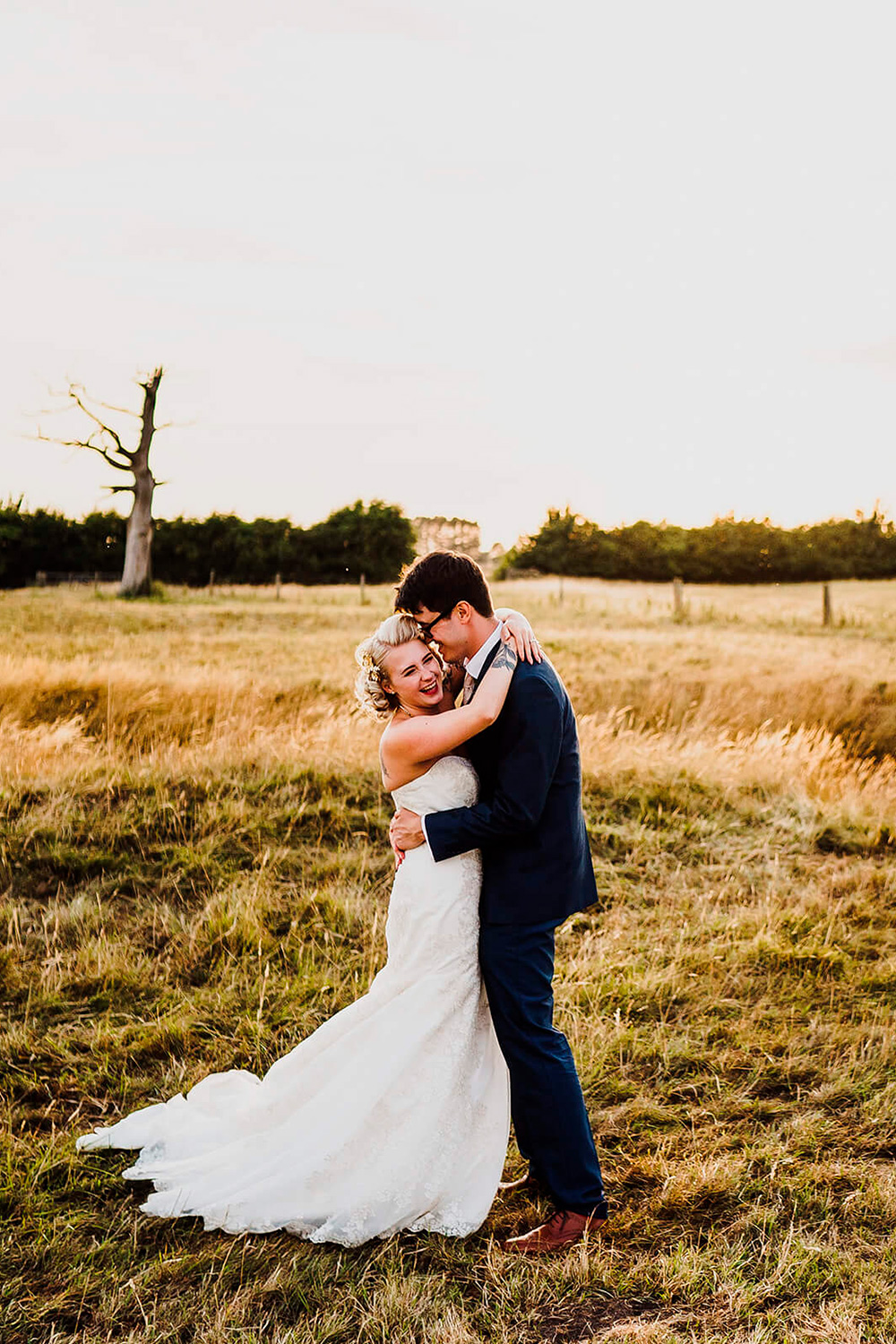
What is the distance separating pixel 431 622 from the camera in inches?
126

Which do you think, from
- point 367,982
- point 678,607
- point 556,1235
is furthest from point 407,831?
point 678,607

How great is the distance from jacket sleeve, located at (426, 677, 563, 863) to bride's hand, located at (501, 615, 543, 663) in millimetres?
111

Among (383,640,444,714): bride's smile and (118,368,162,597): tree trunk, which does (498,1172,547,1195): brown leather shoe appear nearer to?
(383,640,444,714): bride's smile

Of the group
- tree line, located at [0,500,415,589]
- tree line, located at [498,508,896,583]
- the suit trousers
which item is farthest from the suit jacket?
tree line, located at [498,508,896,583]

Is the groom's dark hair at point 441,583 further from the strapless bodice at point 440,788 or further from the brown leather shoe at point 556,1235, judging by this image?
the brown leather shoe at point 556,1235

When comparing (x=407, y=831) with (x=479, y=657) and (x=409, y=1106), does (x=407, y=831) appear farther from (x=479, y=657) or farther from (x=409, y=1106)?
(x=409, y=1106)

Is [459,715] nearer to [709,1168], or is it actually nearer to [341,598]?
[709,1168]

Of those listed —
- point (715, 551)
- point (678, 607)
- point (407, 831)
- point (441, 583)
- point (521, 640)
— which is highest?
point (715, 551)

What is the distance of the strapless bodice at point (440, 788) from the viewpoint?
3.24 m

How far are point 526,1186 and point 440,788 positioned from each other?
1587mm

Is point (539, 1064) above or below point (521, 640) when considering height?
below

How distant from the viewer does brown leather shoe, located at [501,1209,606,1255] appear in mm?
3174

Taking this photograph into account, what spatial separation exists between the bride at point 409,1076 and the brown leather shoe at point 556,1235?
153mm

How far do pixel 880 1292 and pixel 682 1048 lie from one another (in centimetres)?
151
